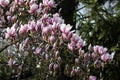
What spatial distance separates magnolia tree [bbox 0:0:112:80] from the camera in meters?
4.73

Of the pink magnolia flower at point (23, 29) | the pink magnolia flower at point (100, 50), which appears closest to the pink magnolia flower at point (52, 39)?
the pink magnolia flower at point (23, 29)

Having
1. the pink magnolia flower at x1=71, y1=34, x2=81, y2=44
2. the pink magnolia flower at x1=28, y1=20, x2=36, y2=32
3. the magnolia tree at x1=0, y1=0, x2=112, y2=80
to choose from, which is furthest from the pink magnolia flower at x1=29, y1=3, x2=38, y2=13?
the pink magnolia flower at x1=71, y1=34, x2=81, y2=44

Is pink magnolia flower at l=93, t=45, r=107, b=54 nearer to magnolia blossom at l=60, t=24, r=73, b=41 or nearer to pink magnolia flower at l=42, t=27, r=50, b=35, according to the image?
magnolia blossom at l=60, t=24, r=73, b=41

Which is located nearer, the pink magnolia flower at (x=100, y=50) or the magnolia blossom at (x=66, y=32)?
the magnolia blossom at (x=66, y=32)

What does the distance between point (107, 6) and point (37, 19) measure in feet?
9.96

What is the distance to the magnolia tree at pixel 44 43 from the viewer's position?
4.73m

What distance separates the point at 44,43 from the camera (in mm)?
5180

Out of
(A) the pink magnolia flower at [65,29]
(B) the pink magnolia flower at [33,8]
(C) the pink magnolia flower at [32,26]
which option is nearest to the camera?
(A) the pink magnolia flower at [65,29]

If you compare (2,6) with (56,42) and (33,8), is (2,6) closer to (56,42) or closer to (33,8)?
(33,8)

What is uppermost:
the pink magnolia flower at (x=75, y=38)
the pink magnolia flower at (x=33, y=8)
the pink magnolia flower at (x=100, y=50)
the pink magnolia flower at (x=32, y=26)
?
the pink magnolia flower at (x=33, y=8)

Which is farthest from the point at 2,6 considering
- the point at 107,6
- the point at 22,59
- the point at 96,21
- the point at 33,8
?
the point at 107,6

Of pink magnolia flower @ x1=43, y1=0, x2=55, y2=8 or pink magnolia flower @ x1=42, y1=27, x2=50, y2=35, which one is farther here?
pink magnolia flower @ x1=43, y1=0, x2=55, y2=8

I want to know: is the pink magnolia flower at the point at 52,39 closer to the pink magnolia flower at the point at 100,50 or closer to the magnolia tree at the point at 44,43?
the magnolia tree at the point at 44,43

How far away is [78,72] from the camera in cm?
509
